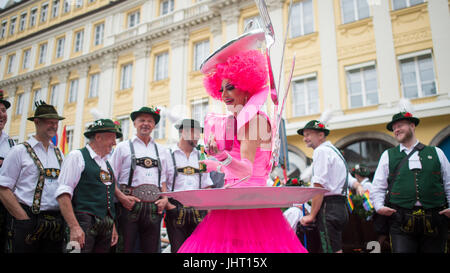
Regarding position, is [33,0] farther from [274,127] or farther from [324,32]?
[324,32]

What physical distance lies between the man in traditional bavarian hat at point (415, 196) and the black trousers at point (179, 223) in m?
2.16

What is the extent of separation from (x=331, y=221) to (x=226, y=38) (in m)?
9.79

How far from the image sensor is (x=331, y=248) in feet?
10.9

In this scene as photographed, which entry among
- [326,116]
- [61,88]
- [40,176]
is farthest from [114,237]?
[326,116]

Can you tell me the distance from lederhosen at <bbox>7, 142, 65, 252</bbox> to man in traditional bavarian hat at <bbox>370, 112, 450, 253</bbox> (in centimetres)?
340

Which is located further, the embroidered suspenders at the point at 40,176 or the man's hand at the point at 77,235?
the embroidered suspenders at the point at 40,176

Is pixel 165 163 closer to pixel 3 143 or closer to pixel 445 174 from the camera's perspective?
pixel 3 143

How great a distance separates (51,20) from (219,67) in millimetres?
8356

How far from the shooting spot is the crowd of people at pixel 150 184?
2546 millimetres

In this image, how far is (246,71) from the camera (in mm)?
1543

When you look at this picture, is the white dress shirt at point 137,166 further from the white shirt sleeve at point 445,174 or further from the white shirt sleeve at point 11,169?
the white shirt sleeve at point 445,174

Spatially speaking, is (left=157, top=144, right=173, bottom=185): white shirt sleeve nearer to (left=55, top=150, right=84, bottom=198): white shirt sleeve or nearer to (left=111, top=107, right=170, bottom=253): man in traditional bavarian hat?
(left=111, top=107, right=170, bottom=253): man in traditional bavarian hat

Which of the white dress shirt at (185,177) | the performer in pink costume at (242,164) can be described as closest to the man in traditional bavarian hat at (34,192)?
the white dress shirt at (185,177)
